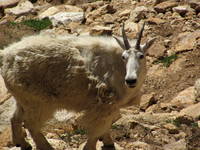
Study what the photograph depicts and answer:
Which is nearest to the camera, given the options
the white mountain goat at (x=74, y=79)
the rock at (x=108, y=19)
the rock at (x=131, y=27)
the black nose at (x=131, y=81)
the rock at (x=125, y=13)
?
the black nose at (x=131, y=81)

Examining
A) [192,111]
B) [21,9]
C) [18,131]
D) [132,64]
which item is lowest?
[21,9]

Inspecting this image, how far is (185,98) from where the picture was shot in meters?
14.2

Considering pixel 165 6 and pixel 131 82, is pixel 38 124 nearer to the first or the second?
pixel 131 82

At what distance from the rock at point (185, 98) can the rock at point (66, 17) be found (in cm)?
744

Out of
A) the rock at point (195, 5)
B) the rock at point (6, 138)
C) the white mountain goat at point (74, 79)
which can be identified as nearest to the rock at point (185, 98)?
the white mountain goat at point (74, 79)

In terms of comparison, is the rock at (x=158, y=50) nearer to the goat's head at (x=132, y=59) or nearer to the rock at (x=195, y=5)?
the rock at (x=195, y=5)

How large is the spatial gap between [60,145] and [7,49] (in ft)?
6.57

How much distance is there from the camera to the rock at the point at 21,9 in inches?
913

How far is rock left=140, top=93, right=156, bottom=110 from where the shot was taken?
1391 cm

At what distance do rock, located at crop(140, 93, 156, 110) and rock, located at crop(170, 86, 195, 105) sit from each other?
500 millimetres

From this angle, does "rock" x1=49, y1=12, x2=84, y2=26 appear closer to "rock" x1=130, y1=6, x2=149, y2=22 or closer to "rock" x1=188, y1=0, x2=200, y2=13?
"rock" x1=130, y1=6, x2=149, y2=22

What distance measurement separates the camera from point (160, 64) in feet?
54.0

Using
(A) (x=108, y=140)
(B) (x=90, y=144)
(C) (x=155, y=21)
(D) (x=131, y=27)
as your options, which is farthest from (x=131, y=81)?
(C) (x=155, y=21)

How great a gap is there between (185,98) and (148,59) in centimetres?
287
